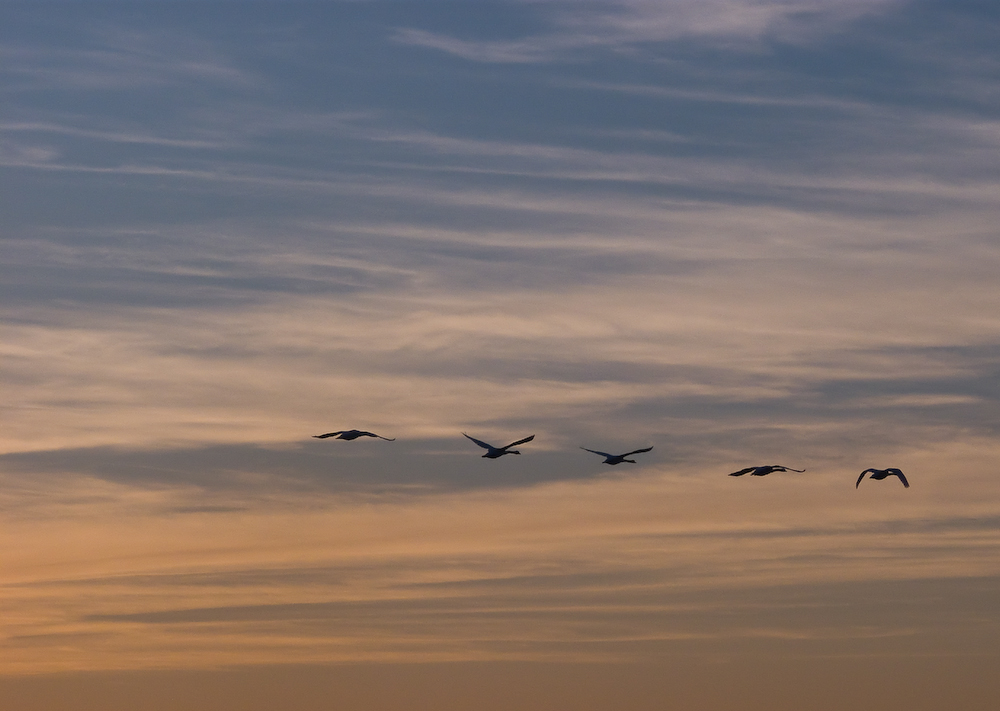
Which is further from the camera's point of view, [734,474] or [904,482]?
[734,474]

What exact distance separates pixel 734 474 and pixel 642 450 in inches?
508

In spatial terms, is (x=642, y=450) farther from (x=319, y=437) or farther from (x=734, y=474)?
(x=319, y=437)

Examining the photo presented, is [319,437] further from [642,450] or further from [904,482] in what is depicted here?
[904,482]

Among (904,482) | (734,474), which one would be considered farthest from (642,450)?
(904,482)

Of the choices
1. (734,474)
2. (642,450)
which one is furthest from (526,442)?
(734,474)

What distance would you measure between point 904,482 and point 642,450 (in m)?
35.6

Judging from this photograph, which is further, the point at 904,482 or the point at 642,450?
the point at 642,450

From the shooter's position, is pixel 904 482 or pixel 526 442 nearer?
pixel 904 482

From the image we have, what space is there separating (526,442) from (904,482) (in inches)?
1929

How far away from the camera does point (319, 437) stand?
195000 millimetres

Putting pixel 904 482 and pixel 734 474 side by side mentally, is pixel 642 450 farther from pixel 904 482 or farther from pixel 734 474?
pixel 904 482

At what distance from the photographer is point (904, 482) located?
575 ft

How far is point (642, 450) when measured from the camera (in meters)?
192

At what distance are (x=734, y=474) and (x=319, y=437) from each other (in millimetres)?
57671
